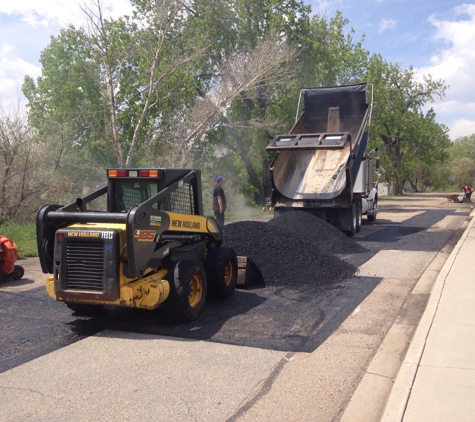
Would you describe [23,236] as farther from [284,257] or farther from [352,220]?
[352,220]

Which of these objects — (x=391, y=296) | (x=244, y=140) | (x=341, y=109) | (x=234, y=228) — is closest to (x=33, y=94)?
(x=244, y=140)

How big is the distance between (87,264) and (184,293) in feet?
4.06

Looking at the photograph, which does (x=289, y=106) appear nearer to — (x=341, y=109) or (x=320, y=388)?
(x=341, y=109)

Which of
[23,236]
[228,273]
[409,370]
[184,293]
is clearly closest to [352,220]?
[228,273]

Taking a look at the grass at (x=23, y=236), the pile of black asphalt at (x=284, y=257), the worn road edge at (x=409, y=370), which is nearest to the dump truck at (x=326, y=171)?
the pile of black asphalt at (x=284, y=257)

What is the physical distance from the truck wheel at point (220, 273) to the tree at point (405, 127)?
43921 mm

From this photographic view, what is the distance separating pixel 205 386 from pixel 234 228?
5935mm

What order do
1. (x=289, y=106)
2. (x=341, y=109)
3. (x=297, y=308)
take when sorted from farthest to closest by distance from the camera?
1. (x=289, y=106)
2. (x=341, y=109)
3. (x=297, y=308)

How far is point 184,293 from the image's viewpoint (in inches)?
262

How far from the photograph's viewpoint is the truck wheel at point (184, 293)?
6.60 metres

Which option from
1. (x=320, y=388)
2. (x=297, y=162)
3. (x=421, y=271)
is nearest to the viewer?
(x=320, y=388)

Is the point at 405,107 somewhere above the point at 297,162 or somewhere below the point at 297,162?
above

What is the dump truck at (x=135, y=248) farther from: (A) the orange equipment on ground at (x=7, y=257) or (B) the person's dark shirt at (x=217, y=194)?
(B) the person's dark shirt at (x=217, y=194)

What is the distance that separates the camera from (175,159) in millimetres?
20672
